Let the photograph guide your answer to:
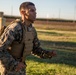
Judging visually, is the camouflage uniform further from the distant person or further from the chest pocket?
the chest pocket

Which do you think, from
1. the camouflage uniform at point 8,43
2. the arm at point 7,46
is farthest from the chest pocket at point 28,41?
the arm at point 7,46

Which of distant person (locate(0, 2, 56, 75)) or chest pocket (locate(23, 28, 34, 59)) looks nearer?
distant person (locate(0, 2, 56, 75))

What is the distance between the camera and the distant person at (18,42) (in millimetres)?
4211

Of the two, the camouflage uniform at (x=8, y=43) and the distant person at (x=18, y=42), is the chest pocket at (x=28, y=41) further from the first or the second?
the camouflage uniform at (x=8, y=43)

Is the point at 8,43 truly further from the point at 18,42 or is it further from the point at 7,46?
the point at 18,42

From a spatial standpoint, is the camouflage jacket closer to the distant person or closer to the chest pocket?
the distant person

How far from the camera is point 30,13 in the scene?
4.50 meters

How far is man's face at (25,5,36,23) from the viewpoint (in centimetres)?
449

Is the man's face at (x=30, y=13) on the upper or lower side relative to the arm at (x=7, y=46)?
upper

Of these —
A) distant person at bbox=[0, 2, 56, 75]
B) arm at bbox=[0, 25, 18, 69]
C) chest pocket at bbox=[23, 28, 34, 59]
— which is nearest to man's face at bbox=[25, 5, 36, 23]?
distant person at bbox=[0, 2, 56, 75]

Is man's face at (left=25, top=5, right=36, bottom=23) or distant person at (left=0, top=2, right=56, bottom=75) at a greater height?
man's face at (left=25, top=5, right=36, bottom=23)

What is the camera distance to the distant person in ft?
13.8

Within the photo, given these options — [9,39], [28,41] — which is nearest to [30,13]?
[28,41]

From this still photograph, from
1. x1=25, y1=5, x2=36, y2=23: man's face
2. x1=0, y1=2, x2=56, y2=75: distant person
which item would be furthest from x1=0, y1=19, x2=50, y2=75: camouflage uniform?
x1=25, y1=5, x2=36, y2=23: man's face
